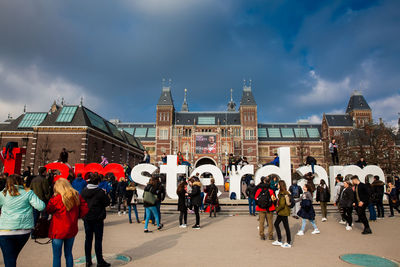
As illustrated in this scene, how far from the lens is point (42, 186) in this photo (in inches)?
270

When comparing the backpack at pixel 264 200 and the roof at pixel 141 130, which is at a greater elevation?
the roof at pixel 141 130

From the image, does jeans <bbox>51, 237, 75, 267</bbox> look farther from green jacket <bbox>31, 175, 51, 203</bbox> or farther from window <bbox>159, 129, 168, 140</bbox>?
window <bbox>159, 129, 168, 140</bbox>

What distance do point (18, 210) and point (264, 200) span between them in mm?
5277

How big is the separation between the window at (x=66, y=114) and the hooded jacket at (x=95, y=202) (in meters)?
28.3

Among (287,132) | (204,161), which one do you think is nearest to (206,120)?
(204,161)

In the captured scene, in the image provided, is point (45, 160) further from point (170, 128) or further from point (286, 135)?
point (286, 135)

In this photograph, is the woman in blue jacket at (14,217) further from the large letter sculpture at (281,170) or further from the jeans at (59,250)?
the large letter sculpture at (281,170)

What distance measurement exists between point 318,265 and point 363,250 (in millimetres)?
1898

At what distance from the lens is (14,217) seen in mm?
3598

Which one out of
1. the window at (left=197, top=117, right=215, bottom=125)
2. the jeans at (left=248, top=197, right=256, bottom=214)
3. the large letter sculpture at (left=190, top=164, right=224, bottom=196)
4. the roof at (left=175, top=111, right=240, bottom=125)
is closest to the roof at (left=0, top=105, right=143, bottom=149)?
the large letter sculpture at (left=190, top=164, right=224, bottom=196)

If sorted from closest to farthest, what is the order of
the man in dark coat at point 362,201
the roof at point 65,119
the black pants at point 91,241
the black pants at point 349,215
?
the black pants at point 91,241
the man in dark coat at point 362,201
the black pants at point 349,215
the roof at point 65,119

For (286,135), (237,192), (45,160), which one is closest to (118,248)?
(237,192)

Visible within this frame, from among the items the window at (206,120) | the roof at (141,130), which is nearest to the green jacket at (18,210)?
the window at (206,120)

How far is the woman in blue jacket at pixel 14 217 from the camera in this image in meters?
3.56
